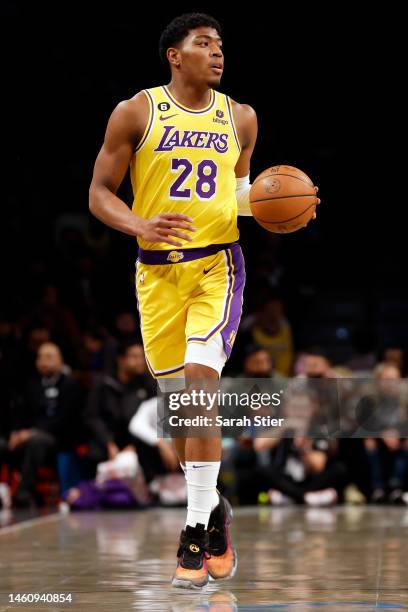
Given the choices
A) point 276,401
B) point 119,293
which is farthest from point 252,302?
point 276,401

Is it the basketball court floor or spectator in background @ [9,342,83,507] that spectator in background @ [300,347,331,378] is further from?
spectator in background @ [9,342,83,507]

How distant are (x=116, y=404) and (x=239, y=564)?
15.6ft

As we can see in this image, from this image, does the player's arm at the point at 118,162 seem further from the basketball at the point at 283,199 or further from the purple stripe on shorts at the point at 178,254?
the basketball at the point at 283,199

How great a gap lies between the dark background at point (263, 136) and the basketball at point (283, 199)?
650 cm

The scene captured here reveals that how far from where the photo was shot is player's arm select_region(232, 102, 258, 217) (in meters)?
5.36

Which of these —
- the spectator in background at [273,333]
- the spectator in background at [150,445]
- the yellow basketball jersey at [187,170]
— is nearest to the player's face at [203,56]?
the yellow basketball jersey at [187,170]

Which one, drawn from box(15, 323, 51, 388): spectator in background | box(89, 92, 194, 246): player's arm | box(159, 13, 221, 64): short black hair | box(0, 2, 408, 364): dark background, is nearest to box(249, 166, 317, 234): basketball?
box(89, 92, 194, 246): player's arm

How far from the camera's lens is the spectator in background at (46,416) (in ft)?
33.5

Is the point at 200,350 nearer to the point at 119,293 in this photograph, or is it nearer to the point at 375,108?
the point at 119,293

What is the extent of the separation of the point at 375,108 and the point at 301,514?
6260 millimetres

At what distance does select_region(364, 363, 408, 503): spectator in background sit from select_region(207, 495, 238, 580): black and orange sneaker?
17.4 ft

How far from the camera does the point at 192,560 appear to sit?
484 cm

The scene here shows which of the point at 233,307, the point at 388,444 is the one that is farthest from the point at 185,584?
the point at 388,444

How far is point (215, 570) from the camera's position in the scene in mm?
5066
